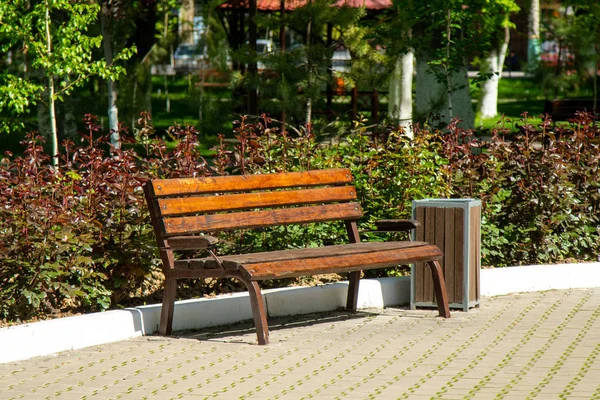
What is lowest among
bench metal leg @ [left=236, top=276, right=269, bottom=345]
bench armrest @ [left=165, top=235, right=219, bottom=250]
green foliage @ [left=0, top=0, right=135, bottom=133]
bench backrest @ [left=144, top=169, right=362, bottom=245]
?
bench metal leg @ [left=236, top=276, right=269, bottom=345]

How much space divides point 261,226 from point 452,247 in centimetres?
135

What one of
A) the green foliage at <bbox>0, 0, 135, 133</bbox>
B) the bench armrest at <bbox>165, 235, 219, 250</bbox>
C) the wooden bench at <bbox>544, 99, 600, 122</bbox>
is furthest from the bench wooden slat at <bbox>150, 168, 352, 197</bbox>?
the wooden bench at <bbox>544, 99, 600, 122</bbox>

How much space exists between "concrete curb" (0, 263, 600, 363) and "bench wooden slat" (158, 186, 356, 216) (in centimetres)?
59

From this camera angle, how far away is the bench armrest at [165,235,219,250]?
6.21 metres

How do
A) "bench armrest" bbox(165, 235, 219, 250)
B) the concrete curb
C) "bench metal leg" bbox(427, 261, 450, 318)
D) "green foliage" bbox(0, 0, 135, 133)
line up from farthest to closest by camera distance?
"green foliage" bbox(0, 0, 135, 133) < "bench metal leg" bbox(427, 261, 450, 318) < "bench armrest" bbox(165, 235, 219, 250) < the concrete curb

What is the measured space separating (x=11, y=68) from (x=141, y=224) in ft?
62.4

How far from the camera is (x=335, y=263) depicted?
656 cm

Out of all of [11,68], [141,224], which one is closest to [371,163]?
[141,224]

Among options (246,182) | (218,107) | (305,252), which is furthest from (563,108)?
(305,252)

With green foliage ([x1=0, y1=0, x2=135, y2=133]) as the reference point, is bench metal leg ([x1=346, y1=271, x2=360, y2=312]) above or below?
below

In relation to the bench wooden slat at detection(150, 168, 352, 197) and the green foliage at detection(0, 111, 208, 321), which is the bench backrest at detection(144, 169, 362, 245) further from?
the green foliage at detection(0, 111, 208, 321)

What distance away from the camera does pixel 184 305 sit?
22.4 feet

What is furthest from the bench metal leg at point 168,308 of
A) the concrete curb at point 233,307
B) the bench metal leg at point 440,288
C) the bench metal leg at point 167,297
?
the bench metal leg at point 440,288

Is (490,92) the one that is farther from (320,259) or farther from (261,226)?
(320,259)
